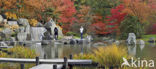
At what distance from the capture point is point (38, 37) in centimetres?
2377

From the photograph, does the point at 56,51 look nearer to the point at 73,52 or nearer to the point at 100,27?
the point at 73,52

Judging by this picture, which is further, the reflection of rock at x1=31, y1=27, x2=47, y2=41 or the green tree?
the green tree

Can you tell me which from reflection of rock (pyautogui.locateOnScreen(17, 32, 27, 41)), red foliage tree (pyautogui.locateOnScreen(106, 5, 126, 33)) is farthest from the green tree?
reflection of rock (pyautogui.locateOnScreen(17, 32, 27, 41))

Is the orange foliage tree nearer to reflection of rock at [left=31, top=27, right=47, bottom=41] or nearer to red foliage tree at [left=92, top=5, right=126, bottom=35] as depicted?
red foliage tree at [left=92, top=5, right=126, bottom=35]

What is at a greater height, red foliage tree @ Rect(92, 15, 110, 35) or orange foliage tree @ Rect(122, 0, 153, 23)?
orange foliage tree @ Rect(122, 0, 153, 23)

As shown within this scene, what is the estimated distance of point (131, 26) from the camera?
2627cm

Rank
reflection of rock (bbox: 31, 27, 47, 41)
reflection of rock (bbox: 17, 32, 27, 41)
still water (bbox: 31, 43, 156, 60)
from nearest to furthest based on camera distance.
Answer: still water (bbox: 31, 43, 156, 60) → reflection of rock (bbox: 17, 32, 27, 41) → reflection of rock (bbox: 31, 27, 47, 41)

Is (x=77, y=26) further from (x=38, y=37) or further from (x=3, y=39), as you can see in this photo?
(x=3, y=39)

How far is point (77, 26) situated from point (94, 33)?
2364mm

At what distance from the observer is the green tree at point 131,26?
26328 millimetres

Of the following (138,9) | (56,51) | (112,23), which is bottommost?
(56,51)

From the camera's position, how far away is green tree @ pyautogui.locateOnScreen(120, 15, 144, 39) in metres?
26.3

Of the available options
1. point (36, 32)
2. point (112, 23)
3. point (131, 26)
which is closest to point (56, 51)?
point (36, 32)

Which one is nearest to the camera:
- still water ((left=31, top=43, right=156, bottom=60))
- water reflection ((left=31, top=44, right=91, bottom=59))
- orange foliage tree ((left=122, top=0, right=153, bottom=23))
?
still water ((left=31, top=43, right=156, bottom=60))
